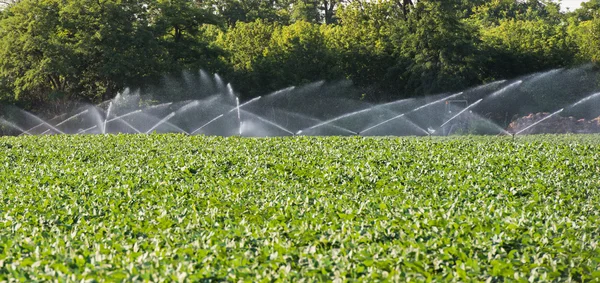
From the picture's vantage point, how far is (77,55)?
101 ft

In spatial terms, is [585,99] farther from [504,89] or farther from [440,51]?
[440,51]

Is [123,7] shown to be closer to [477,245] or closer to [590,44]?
[590,44]

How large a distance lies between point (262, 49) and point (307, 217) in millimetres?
31104

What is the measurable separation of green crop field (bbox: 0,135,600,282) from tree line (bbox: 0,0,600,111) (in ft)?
64.3

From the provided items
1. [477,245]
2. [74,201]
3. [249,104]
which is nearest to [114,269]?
[477,245]

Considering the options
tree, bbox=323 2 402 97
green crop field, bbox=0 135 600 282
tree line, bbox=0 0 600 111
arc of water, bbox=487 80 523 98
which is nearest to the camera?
green crop field, bbox=0 135 600 282

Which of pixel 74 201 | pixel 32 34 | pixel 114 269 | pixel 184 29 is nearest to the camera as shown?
pixel 114 269

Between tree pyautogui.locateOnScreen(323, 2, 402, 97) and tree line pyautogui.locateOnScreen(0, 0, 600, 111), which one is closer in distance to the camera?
tree line pyautogui.locateOnScreen(0, 0, 600, 111)

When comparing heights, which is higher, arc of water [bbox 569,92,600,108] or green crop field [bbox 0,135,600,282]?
green crop field [bbox 0,135,600,282]

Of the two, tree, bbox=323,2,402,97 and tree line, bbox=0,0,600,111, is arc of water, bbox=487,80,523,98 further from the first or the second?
tree, bbox=323,2,402,97

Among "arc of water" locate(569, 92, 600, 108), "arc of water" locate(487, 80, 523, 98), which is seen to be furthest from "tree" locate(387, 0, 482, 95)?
"arc of water" locate(569, 92, 600, 108)

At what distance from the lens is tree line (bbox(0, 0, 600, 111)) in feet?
101

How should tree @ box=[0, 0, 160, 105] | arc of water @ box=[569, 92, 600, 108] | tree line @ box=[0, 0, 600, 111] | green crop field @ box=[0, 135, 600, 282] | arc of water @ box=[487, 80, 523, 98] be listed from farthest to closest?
arc of water @ box=[487, 80, 523, 98]
arc of water @ box=[569, 92, 600, 108]
tree line @ box=[0, 0, 600, 111]
tree @ box=[0, 0, 160, 105]
green crop field @ box=[0, 135, 600, 282]

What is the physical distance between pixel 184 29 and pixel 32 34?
6.54 metres
